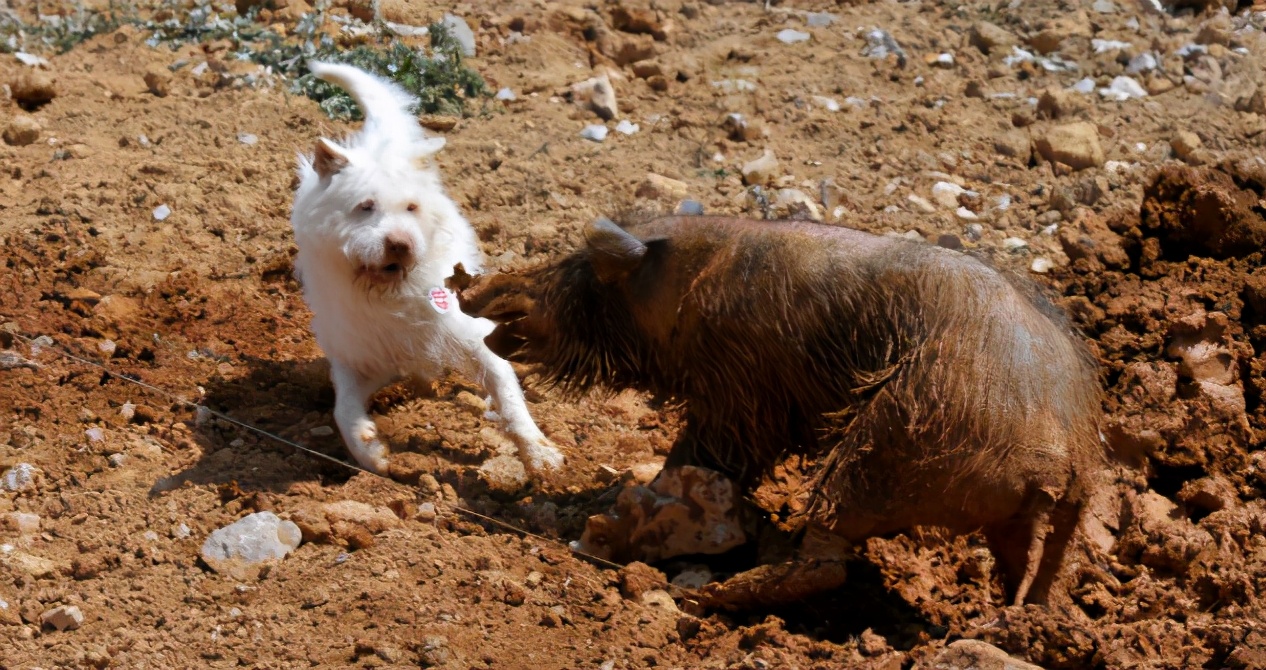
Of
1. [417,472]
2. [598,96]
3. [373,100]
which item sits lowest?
[417,472]

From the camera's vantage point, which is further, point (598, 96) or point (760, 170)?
point (598, 96)

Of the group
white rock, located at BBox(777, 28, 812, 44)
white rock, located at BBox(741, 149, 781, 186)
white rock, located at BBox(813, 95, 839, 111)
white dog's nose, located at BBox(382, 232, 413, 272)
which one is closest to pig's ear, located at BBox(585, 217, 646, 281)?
white dog's nose, located at BBox(382, 232, 413, 272)

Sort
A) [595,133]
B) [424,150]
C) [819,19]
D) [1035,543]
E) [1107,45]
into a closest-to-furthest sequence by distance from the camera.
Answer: [1035,543] → [424,150] → [595,133] → [1107,45] → [819,19]

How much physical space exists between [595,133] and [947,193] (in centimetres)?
211

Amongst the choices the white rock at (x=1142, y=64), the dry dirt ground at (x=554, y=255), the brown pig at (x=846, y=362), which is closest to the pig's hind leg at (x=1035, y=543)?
the brown pig at (x=846, y=362)

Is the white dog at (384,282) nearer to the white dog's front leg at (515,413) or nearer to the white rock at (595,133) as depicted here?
the white dog's front leg at (515,413)

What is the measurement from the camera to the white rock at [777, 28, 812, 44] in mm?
9109

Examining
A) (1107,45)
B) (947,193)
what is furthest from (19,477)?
(1107,45)

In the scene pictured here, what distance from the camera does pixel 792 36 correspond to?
30.0 ft

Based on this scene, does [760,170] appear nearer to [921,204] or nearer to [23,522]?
[921,204]

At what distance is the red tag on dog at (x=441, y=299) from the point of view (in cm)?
571

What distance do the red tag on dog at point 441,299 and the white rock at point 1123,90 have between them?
4816 millimetres

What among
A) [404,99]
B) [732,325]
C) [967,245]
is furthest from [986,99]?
[732,325]

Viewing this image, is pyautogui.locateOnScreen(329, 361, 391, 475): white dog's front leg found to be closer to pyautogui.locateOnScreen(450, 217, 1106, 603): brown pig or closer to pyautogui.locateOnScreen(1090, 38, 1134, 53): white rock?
pyautogui.locateOnScreen(450, 217, 1106, 603): brown pig
